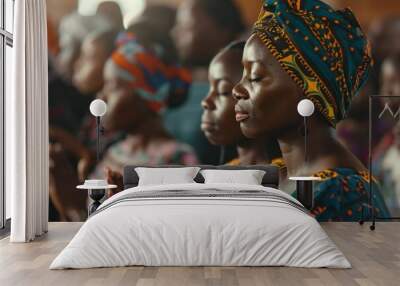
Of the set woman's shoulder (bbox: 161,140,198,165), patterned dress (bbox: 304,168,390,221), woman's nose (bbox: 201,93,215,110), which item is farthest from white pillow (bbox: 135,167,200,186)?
patterned dress (bbox: 304,168,390,221)

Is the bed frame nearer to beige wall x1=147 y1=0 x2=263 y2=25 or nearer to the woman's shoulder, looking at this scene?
the woman's shoulder

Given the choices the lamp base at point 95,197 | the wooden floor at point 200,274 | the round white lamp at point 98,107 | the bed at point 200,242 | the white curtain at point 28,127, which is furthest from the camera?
the round white lamp at point 98,107

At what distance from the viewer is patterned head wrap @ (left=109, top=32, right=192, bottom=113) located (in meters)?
8.03

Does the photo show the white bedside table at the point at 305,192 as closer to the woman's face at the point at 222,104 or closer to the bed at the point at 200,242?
the woman's face at the point at 222,104

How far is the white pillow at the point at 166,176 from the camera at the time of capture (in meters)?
7.15

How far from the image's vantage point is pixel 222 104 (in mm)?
8016

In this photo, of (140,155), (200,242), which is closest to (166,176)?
(140,155)

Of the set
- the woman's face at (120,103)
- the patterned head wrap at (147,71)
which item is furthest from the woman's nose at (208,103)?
the woman's face at (120,103)

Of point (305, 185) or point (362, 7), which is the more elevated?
point (362, 7)

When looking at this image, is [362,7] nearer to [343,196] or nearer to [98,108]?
[343,196]

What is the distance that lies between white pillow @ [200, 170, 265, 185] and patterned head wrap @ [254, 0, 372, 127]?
1.39 m

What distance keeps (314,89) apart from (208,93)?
4.48 feet

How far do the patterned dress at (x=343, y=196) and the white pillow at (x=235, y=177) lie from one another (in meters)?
1.06

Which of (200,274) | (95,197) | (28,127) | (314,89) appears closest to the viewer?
(200,274)
